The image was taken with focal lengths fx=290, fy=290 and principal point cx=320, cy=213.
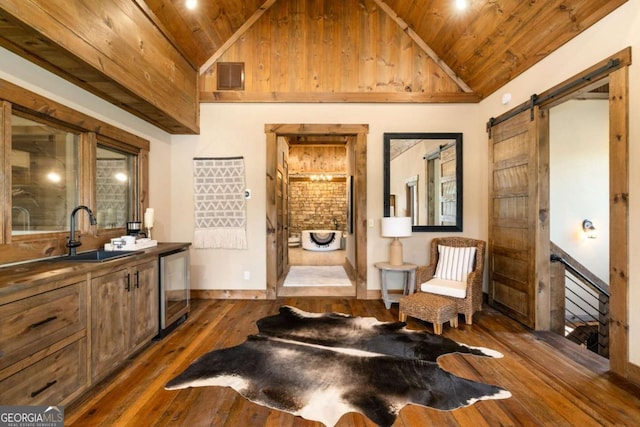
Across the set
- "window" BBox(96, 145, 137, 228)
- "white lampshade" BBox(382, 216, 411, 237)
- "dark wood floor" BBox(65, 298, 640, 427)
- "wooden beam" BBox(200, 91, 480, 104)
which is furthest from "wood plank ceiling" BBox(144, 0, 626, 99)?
"dark wood floor" BBox(65, 298, 640, 427)

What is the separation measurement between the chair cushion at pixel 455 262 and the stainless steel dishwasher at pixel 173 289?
3058mm

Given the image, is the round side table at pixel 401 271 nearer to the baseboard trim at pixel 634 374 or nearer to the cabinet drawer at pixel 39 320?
the baseboard trim at pixel 634 374

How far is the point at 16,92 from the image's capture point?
1.97 meters

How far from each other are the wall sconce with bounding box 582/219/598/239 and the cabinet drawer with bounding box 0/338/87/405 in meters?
6.10

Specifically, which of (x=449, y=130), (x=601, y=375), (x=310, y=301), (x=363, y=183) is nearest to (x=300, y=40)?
(x=363, y=183)

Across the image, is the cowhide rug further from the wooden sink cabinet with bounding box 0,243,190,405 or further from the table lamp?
the table lamp

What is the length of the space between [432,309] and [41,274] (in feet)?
10.1

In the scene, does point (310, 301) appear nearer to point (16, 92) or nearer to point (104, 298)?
point (104, 298)

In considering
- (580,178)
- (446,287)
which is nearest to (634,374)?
(446,287)

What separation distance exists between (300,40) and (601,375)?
479cm

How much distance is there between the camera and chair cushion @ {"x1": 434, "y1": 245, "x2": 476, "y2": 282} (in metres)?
3.49

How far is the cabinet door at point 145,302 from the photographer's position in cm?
248

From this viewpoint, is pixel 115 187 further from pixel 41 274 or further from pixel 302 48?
pixel 302 48

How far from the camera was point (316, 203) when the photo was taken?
36.3 ft
